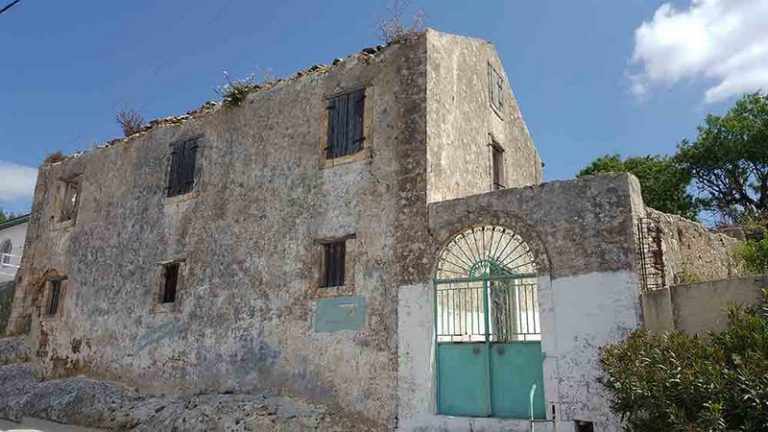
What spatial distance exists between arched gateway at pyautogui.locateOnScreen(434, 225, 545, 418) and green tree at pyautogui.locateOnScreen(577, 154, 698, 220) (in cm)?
1553

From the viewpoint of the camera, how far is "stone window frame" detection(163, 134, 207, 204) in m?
13.2

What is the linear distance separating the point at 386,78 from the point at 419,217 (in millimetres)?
2848

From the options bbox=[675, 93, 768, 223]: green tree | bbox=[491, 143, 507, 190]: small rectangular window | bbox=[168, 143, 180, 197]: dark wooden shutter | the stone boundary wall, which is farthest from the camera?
bbox=[675, 93, 768, 223]: green tree

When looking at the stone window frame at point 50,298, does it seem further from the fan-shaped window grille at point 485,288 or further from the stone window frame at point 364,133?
the fan-shaped window grille at point 485,288

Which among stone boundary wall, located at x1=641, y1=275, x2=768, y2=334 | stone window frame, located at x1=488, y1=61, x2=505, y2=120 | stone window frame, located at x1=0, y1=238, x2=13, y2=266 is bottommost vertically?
stone boundary wall, located at x1=641, y1=275, x2=768, y2=334

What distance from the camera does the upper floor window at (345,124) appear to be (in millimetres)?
10984

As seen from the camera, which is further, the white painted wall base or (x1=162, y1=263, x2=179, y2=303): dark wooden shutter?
(x1=162, y1=263, x2=179, y2=303): dark wooden shutter

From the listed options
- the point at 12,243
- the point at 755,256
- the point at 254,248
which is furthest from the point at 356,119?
the point at 12,243

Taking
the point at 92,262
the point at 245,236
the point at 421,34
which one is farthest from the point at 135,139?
the point at 421,34

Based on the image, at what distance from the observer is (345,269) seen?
1030cm

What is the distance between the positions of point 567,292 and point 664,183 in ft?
58.9

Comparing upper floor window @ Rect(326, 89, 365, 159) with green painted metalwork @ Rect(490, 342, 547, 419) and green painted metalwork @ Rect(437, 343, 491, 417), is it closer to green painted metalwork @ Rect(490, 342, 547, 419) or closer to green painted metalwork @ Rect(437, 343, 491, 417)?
green painted metalwork @ Rect(437, 343, 491, 417)

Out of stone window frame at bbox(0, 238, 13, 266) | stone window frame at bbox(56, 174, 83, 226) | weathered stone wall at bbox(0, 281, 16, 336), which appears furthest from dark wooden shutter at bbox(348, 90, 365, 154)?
stone window frame at bbox(0, 238, 13, 266)

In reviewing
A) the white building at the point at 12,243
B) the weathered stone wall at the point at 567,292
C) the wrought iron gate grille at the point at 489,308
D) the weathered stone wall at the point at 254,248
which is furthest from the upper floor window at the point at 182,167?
the white building at the point at 12,243
